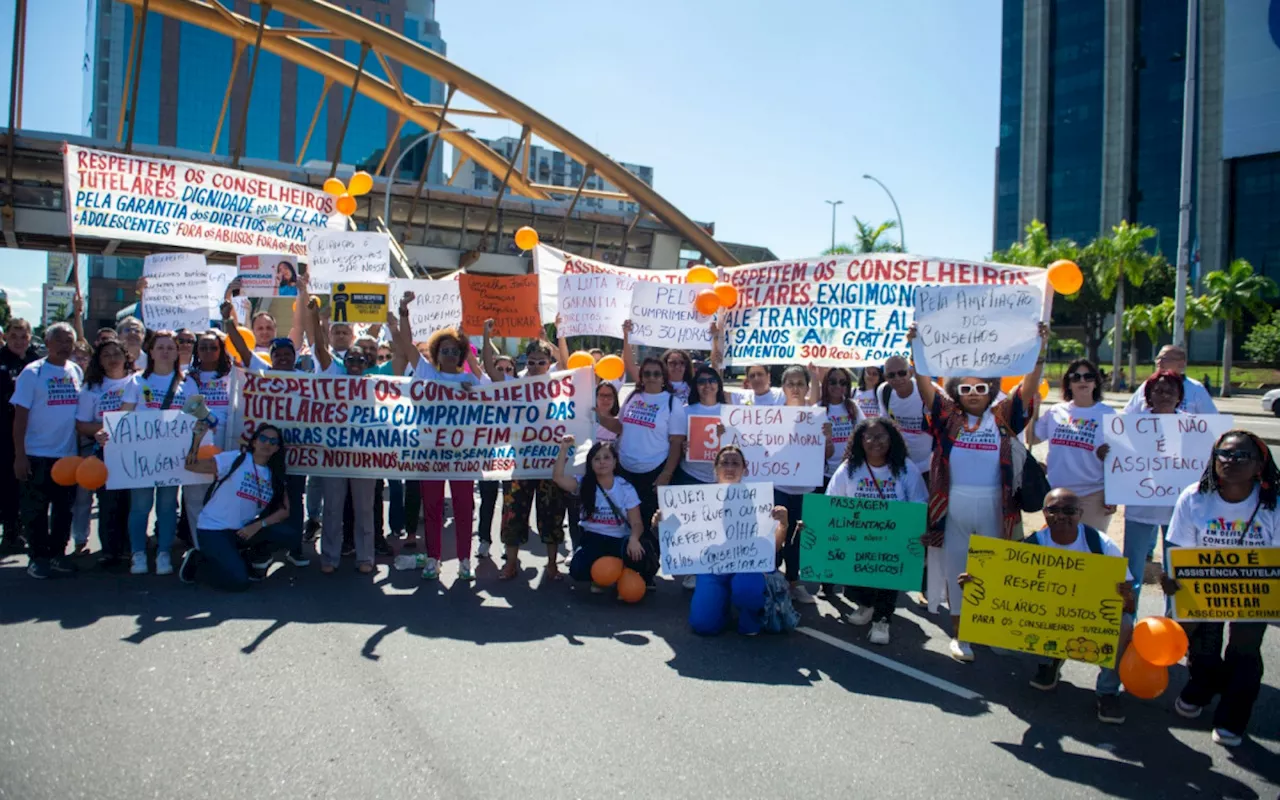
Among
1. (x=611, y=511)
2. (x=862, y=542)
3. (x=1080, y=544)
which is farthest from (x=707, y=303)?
(x=1080, y=544)

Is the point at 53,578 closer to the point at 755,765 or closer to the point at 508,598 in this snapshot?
the point at 508,598

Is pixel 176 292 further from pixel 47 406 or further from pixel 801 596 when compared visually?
pixel 801 596

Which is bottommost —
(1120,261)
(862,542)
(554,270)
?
(862,542)

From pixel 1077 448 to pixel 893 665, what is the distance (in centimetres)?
204

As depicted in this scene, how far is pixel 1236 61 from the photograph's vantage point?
5494 cm

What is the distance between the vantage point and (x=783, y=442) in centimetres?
685

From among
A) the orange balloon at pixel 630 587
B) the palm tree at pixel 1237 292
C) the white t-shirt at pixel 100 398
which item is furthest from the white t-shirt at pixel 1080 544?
the palm tree at pixel 1237 292

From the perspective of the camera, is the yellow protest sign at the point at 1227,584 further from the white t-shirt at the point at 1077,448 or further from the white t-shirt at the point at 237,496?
the white t-shirt at the point at 237,496

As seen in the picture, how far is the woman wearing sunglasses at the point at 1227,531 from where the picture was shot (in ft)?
14.4

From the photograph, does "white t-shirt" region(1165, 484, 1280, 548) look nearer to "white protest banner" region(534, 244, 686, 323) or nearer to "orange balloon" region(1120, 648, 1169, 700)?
"orange balloon" region(1120, 648, 1169, 700)

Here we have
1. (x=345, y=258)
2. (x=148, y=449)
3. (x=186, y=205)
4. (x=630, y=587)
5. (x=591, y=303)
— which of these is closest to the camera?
(x=630, y=587)

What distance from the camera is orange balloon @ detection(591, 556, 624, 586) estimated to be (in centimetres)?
636

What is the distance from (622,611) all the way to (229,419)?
A: 11.3 feet

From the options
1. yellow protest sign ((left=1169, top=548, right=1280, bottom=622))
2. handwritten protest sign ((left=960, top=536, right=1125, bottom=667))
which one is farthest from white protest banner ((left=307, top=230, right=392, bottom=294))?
yellow protest sign ((left=1169, top=548, right=1280, bottom=622))
